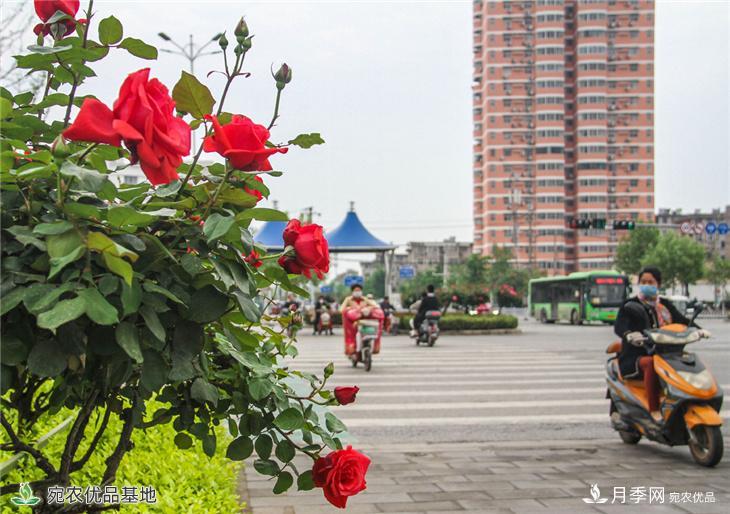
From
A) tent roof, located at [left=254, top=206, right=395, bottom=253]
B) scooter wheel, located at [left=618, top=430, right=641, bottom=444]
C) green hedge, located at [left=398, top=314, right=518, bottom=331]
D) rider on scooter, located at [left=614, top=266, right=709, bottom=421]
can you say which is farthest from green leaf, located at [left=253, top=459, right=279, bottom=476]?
green hedge, located at [left=398, top=314, right=518, bottom=331]

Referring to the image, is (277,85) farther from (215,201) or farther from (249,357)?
(249,357)

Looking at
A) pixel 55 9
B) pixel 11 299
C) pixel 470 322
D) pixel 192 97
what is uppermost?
pixel 55 9

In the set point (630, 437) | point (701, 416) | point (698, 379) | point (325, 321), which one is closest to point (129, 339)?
point (701, 416)

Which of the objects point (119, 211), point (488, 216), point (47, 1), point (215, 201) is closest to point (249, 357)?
point (215, 201)

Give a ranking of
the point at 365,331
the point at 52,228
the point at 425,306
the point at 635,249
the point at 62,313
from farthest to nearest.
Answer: the point at 635,249
the point at 425,306
the point at 365,331
the point at 52,228
the point at 62,313

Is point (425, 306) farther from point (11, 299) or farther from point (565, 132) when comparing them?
point (565, 132)

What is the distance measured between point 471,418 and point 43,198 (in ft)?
25.8

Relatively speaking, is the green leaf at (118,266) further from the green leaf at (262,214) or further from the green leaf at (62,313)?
the green leaf at (262,214)

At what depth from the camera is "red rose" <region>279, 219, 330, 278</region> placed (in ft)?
5.69

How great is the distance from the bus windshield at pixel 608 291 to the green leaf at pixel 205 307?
36721 mm

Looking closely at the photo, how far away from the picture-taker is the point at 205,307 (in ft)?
4.88

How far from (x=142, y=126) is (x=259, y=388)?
0.64 m

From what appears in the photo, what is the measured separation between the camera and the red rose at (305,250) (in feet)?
5.69

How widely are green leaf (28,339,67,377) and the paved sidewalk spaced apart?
11.3ft
